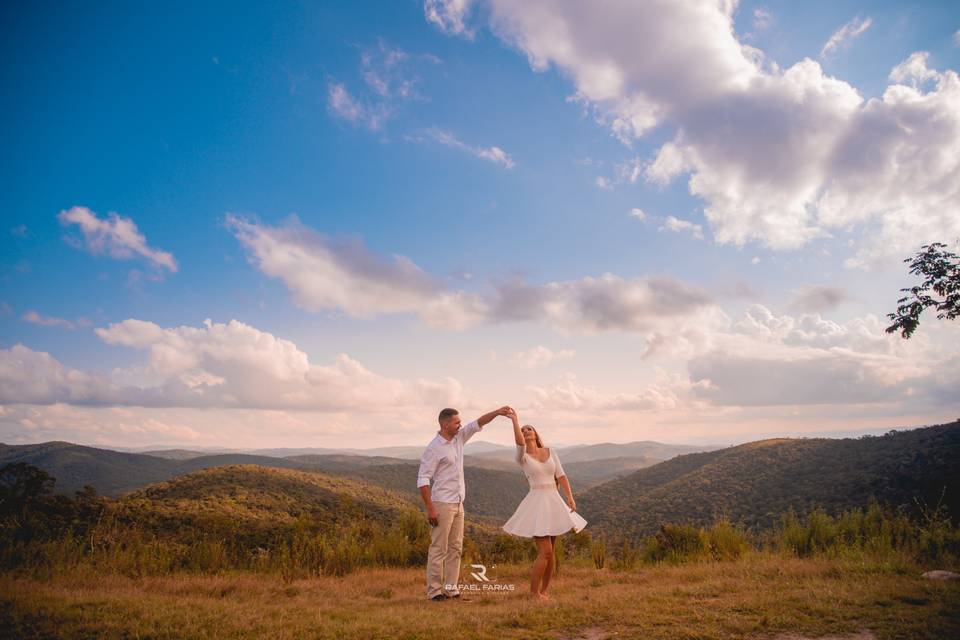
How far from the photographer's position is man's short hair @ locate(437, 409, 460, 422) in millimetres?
7344

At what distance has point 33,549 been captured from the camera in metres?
8.76

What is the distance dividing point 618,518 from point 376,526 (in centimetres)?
3328

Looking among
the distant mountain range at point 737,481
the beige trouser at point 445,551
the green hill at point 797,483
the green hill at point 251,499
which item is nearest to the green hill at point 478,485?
the distant mountain range at point 737,481

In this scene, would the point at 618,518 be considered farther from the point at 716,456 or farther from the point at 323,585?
the point at 323,585

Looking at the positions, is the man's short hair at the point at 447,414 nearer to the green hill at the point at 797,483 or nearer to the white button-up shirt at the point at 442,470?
the white button-up shirt at the point at 442,470

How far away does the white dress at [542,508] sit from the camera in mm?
6578

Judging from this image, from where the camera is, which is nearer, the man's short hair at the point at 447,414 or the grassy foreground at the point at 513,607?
the grassy foreground at the point at 513,607

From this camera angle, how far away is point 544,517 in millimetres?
6637

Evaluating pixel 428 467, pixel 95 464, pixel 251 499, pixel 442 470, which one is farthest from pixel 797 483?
pixel 95 464

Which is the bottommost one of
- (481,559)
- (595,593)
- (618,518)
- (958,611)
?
(618,518)

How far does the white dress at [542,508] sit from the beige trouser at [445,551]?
791mm

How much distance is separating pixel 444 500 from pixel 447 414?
1194 millimetres

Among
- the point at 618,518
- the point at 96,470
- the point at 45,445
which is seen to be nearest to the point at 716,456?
the point at 618,518

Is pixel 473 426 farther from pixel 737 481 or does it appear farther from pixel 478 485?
pixel 478 485
